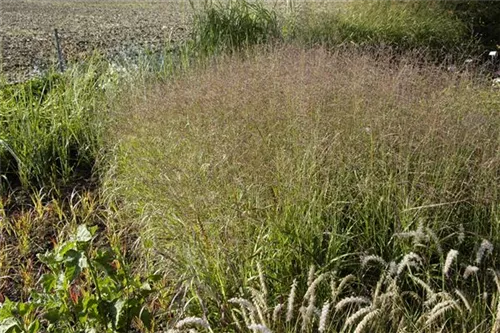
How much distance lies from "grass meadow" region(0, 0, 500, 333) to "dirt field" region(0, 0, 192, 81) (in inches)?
87.6

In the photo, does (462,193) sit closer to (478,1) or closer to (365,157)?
(365,157)

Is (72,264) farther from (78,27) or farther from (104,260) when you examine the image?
(78,27)

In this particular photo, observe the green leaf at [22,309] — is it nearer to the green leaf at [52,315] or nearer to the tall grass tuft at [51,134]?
the green leaf at [52,315]

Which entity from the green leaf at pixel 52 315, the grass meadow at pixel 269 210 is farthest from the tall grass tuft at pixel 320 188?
the green leaf at pixel 52 315

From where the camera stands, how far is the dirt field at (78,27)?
6758 millimetres

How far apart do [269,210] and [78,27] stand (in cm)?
826

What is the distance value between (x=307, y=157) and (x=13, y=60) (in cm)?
542

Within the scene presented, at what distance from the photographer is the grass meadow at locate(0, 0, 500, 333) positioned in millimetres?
1902

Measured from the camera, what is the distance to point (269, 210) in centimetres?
233

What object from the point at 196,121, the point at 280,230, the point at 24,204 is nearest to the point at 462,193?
the point at 280,230

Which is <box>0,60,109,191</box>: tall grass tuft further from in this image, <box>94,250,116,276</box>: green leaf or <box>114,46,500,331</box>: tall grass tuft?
<box>94,250,116,276</box>: green leaf

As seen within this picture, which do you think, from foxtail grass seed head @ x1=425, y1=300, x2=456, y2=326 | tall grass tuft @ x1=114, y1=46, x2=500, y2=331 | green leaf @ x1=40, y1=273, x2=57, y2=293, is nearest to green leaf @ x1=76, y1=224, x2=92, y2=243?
green leaf @ x1=40, y1=273, x2=57, y2=293

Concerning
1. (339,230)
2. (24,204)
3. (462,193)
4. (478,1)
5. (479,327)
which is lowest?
(24,204)

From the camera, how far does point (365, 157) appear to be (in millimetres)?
2527
